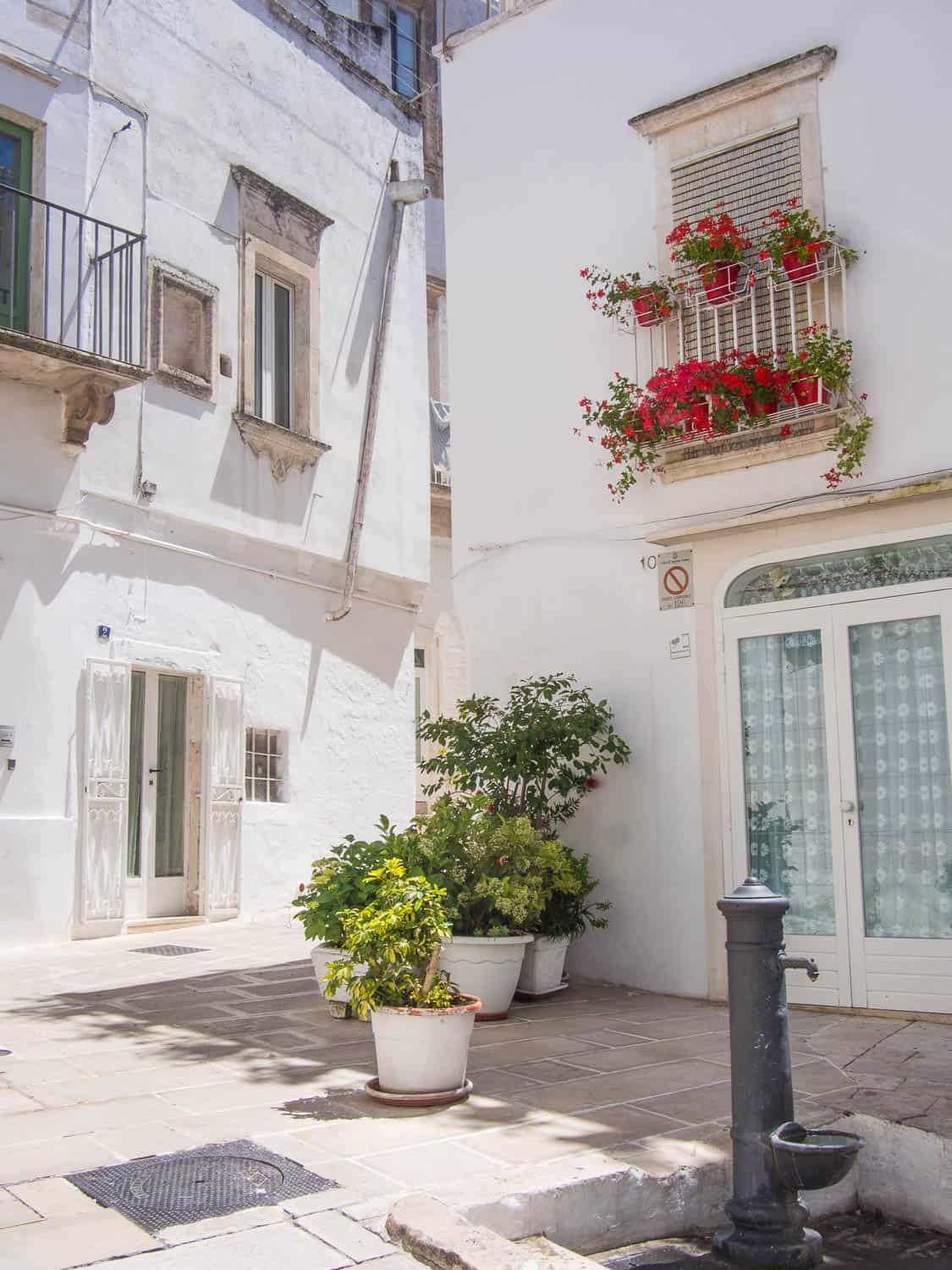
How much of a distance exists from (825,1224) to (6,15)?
1020 centimetres

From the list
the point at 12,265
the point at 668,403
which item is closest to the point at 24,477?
the point at 12,265

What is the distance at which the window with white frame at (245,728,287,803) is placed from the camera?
39.3ft

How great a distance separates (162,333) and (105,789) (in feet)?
13.5

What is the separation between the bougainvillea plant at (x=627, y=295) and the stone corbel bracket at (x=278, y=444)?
439 centimetres

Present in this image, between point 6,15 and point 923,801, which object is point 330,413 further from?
point 923,801

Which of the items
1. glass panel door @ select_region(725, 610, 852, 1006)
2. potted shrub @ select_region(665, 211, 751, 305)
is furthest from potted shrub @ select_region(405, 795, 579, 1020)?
potted shrub @ select_region(665, 211, 751, 305)

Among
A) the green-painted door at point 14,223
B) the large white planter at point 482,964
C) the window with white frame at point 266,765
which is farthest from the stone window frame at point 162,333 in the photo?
the large white planter at point 482,964

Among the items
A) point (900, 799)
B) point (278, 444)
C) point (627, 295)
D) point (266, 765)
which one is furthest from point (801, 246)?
point (266, 765)

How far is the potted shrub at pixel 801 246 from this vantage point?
7191mm

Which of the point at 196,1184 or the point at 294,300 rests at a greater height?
the point at 294,300

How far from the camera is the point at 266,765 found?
12172mm

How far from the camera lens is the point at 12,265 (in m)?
9.94

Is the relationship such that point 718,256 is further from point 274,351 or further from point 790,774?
point 274,351

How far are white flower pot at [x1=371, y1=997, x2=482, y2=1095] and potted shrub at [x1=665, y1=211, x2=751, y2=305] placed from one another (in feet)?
15.7
